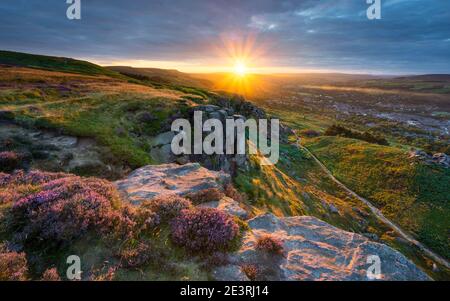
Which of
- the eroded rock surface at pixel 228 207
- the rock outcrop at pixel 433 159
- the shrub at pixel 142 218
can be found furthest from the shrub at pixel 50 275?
the rock outcrop at pixel 433 159

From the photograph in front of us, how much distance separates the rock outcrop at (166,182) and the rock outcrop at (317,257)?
4661 millimetres

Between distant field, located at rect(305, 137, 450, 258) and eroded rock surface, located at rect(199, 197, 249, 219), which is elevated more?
eroded rock surface, located at rect(199, 197, 249, 219)

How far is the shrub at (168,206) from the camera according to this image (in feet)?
30.0

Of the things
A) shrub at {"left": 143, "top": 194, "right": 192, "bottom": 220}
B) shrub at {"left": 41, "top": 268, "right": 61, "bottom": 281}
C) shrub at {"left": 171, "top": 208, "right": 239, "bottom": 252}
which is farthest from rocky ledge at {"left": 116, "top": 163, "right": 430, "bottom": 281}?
shrub at {"left": 41, "top": 268, "right": 61, "bottom": 281}

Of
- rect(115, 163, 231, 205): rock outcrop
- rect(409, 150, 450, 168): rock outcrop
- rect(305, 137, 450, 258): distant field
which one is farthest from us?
rect(409, 150, 450, 168): rock outcrop

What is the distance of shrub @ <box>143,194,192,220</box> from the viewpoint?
9.13m

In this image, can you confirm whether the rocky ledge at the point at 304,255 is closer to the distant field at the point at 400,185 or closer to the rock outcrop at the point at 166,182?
the rock outcrop at the point at 166,182

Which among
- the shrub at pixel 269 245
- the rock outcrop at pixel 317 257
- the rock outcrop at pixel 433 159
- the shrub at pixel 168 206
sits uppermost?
the shrub at pixel 168 206

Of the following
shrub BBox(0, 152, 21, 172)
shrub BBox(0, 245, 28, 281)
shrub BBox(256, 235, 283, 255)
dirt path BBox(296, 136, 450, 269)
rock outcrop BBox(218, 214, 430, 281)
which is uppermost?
shrub BBox(0, 152, 21, 172)

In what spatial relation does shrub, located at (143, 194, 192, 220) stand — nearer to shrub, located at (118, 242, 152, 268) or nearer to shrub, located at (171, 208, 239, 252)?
shrub, located at (171, 208, 239, 252)

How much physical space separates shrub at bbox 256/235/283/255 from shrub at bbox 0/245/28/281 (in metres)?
6.43

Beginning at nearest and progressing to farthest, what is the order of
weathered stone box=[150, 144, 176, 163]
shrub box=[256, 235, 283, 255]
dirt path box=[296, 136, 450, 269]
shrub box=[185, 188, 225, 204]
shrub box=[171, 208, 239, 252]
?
shrub box=[171, 208, 239, 252], shrub box=[256, 235, 283, 255], shrub box=[185, 188, 225, 204], weathered stone box=[150, 144, 176, 163], dirt path box=[296, 136, 450, 269]

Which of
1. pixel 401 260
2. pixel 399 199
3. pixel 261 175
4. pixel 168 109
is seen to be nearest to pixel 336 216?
pixel 261 175

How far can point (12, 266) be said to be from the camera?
6.28 m
